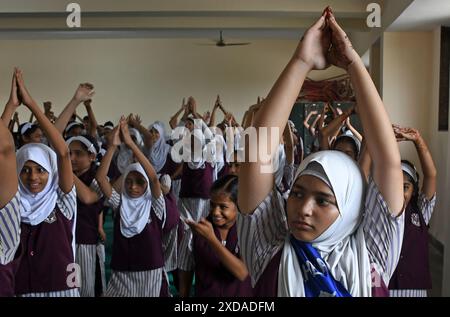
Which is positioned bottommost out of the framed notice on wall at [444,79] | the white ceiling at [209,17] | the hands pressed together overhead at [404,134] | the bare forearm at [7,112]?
the hands pressed together overhead at [404,134]

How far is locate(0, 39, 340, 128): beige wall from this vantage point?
9992 mm

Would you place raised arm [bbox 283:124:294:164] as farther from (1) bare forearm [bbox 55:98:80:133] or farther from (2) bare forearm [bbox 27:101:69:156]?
(2) bare forearm [bbox 27:101:69:156]

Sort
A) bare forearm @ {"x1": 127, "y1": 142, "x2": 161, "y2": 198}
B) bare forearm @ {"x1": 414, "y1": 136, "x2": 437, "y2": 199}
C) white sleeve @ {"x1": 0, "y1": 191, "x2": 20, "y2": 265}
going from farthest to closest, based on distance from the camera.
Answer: bare forearm @ {"x1": 127, "y1": 142, "x2": 161, "y2": 198}
bare forearm @ {"x1": 414, "y1": 136, "x2": 437, "y2": 199}
white sleeve @ {"x1": 0, "y1": 191, "x2": 20, "y2": 265}

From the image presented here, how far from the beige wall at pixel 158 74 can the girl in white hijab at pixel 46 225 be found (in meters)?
7.99

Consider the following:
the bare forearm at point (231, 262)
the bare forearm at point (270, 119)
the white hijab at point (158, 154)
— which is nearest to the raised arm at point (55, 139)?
the bare forearm at point (231, 262)

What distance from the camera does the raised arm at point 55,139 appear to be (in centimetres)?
179

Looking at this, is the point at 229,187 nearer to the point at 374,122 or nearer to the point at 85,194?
the point at 85,194

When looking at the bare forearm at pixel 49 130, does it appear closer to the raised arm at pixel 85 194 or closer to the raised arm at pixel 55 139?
the raised arm at pixel 55 139

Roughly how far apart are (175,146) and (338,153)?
4.27m

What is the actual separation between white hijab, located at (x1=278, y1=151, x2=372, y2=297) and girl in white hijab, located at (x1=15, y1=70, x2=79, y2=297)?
1.14 meters

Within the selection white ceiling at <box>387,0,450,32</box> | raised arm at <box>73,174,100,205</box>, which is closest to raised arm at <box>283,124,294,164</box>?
raised arm at <box>73,174,100,205</box>

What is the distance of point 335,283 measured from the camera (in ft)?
3.71

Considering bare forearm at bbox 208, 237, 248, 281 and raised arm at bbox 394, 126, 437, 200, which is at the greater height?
raised arm at bbox 394, 126, 437, 200

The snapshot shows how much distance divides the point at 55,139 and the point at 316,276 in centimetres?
114
